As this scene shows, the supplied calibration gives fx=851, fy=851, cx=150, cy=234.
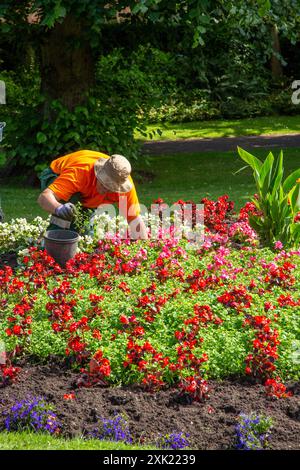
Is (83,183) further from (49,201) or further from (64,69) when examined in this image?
(64,69)

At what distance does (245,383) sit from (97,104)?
7.56m

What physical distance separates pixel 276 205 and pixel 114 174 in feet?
4.72

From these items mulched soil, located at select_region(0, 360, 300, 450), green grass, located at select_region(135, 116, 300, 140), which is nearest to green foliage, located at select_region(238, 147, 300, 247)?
mulched soil, located at select_region(0, 360, 300, 450)

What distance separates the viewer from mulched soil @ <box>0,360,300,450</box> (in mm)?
4125

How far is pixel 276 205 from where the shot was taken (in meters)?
6.70

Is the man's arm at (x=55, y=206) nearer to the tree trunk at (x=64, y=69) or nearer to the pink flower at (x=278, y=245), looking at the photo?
the pink flower at (x=278, y=245)

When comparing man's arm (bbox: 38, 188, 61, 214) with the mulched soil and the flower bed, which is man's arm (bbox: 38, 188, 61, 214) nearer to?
the flower bed

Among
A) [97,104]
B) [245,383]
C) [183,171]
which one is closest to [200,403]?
[245,383]

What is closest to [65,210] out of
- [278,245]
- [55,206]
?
[55,206]

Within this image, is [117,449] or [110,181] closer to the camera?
[117,449]

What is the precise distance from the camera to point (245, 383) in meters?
4.66

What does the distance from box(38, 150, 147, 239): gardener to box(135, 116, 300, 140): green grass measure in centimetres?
980

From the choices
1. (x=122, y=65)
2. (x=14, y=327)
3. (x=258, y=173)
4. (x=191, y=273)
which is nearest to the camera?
(x=14, y=327)

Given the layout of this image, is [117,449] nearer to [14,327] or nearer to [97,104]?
[14,327]
